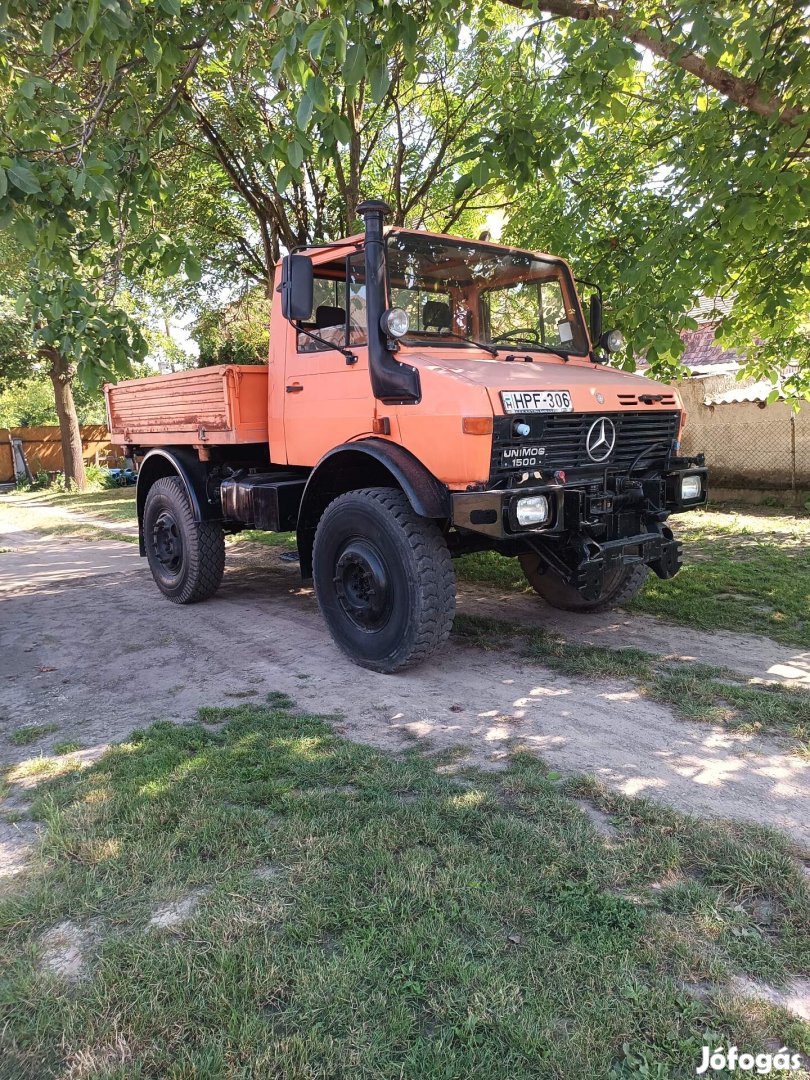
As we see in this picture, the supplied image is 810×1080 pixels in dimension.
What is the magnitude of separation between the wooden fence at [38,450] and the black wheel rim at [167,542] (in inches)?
717

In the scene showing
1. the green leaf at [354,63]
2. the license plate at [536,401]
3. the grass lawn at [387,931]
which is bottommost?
the grass lawn at [387,931]

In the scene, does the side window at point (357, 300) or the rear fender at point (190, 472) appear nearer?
the side window at point (357, 300)

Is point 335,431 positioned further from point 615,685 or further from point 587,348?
point 615,685

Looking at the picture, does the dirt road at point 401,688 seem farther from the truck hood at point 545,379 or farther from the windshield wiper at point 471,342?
the windshield wiper at point 471,342

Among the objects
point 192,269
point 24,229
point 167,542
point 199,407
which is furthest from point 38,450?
point 24,229

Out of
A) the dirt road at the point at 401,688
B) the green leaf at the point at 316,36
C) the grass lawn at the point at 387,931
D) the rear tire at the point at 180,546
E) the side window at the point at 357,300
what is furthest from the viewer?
the rear tire at the point at 180,546

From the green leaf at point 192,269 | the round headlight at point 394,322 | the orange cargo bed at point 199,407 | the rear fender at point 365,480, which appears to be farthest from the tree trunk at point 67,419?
the round headlight at point 394,322

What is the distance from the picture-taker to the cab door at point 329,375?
16.5ft

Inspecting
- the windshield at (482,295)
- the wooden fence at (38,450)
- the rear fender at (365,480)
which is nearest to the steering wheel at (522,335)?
the windshield at (482,295)

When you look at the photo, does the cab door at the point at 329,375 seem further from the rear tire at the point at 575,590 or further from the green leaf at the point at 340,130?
the rear tire at the point at 575,590

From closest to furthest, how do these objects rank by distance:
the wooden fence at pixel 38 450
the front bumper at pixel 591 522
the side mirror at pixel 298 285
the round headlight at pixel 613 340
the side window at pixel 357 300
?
the front bumper at pixel 591 522 → the side mirror at pixel 298 285 → the side window at pixel 357 300 → the round headlight at pixel 613 340 → the wooden fence at pixel 38 450

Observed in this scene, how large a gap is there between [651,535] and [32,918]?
13.4ft

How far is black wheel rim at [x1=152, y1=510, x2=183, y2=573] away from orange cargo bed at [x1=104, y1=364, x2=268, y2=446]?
74 centimetres

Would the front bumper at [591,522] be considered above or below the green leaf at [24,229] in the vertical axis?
below
